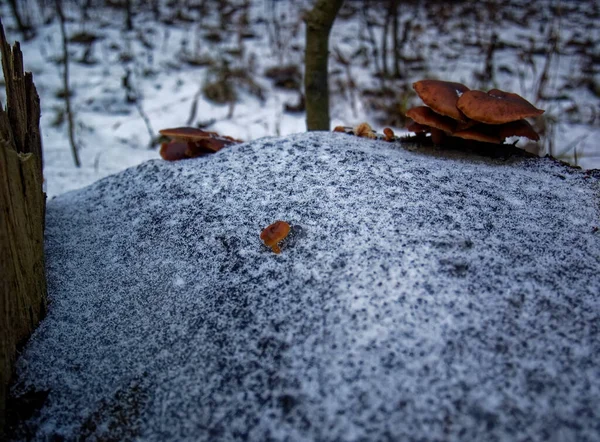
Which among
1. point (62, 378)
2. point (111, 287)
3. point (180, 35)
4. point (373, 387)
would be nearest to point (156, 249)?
point (111, 287)

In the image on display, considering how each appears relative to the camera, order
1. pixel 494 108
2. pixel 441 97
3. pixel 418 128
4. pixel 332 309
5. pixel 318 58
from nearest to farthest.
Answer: pixel 332 309 < pixel 494 108 < pixel 441 97 < pixel 418 128 < pixel 318 58

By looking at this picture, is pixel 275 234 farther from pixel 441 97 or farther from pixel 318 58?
Result: pixel 318 58

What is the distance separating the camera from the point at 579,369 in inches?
33.6

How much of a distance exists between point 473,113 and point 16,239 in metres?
1.57

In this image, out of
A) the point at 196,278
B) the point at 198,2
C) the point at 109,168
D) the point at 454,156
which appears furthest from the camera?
the point at 198,2

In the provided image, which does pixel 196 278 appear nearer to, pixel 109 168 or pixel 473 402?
pixel 473 402

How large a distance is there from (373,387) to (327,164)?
87 centimetres

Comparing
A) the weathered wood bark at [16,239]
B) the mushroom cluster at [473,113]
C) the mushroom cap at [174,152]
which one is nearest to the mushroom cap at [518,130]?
the mushroom cluster at [473,113]

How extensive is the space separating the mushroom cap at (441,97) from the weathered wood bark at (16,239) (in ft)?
4.63

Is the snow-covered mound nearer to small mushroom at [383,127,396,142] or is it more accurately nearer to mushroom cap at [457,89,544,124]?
mushroom cap at [457,89,544,124]

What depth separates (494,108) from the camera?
148 centimetres

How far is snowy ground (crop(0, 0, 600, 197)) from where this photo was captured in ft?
11.9

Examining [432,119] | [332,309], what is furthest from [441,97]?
[332,309]

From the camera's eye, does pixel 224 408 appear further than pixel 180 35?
No
